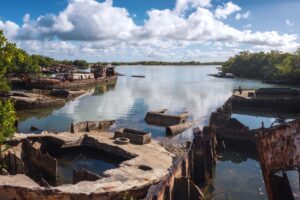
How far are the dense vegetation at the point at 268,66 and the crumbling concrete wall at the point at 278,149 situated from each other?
249ft

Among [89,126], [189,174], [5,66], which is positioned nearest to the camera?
[5,66]

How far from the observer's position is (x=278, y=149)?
903cm

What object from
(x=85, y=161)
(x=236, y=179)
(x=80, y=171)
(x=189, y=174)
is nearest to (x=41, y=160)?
(x=80, y=171)

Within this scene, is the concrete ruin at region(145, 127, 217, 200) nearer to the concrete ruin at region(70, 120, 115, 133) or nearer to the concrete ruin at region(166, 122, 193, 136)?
the concrete ruin at region(166, 122, 193, 136)

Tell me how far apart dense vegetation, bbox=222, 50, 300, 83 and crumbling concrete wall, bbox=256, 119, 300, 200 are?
7599 centimetres

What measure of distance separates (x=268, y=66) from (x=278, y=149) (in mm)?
102746

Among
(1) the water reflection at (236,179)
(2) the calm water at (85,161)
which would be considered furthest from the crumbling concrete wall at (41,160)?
(1) the water reflection at (236,179)

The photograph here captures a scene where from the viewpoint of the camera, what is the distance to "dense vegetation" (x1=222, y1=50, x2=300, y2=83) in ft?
274

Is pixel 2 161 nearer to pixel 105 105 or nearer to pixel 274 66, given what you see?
pixel 105 105

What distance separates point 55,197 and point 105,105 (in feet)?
128

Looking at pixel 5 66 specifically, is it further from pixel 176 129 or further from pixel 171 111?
pixel 171 111

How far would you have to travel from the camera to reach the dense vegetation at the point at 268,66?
3285 inches

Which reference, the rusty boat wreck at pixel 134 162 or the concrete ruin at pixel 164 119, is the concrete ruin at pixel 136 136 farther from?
the concrete ruin at pixel 164 119

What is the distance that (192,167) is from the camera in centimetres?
1883
